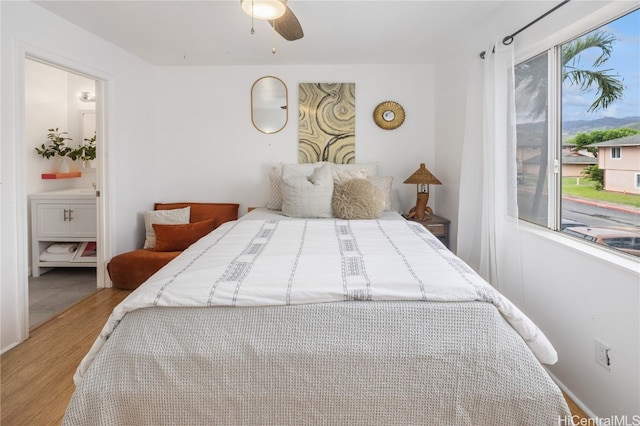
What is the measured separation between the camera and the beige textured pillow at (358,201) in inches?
121

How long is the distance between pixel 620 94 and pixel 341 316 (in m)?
1.63

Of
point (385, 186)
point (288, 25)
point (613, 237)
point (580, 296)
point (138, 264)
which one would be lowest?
point (138, 264)

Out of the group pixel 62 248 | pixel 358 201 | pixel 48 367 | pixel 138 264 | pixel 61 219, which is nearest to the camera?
pixel 48 367

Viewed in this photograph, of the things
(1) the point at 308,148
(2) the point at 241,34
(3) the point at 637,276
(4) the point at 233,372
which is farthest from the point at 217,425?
(1) the point at 308,148

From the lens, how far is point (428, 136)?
4.00 meters

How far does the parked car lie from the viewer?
1588 mm

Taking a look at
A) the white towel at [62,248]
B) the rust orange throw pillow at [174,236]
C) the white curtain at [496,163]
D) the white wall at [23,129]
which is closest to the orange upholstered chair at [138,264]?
the rust orange throw pillow at [174,236]

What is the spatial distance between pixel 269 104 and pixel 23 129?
2.20m

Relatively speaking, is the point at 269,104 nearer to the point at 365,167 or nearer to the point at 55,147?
the point at 365,167

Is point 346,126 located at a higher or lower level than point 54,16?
lower

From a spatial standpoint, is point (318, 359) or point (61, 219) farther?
point (61, 219)

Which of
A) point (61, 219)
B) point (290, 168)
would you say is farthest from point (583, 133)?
point (61, 219)

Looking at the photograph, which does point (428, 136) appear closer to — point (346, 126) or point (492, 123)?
point (346, 126)

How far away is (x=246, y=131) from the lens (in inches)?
159
